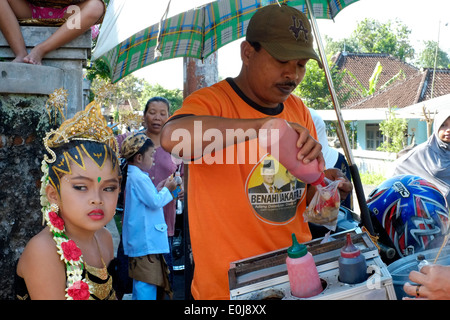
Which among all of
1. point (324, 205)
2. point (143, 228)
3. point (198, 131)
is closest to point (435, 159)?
point (143, 228)

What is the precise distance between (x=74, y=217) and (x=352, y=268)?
116 cm

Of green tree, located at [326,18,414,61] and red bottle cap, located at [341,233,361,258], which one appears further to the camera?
green tree, located at [326,18,414,61]

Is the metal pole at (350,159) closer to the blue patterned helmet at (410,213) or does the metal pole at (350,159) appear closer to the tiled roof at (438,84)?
the blue patterned helmet at (410,213)

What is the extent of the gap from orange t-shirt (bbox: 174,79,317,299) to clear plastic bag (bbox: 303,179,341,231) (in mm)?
106

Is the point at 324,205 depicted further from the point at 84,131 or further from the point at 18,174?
the point at 18,174

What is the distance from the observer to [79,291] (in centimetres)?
177

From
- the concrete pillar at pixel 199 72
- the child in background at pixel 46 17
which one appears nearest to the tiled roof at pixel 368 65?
the concrete pillar at pixel 199 72

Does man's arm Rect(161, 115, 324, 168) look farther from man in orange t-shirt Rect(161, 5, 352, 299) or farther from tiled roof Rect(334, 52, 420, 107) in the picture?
tiled roof Rect(334, 52, 420, 107)

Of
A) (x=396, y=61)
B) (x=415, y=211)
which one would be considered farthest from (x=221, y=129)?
(x=396, y=61)

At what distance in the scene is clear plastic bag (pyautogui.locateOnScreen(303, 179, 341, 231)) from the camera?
184cm

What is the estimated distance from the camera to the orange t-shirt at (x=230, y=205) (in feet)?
6.01

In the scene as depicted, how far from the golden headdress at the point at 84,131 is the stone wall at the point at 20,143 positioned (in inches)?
31.0

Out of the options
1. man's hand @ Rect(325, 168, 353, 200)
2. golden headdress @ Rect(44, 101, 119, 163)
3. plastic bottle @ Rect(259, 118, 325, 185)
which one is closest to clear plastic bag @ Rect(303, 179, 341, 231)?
man's hand @ Rect(325, 168, 353, 200)

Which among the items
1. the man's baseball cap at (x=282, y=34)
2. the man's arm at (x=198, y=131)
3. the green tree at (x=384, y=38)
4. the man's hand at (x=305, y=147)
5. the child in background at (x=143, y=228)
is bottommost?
the child in background at (x=143, y=228)
